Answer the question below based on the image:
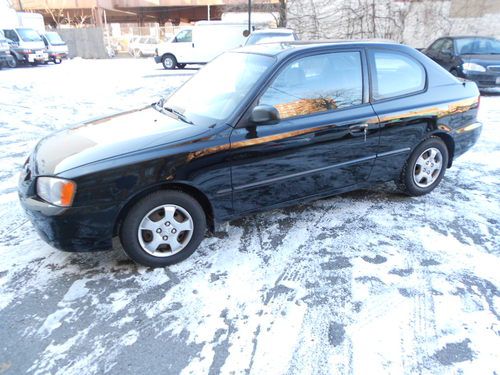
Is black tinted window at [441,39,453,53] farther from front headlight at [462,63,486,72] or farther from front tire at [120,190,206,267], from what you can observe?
front tire at [120,190,206,267]

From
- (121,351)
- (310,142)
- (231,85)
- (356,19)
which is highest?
(356,19)

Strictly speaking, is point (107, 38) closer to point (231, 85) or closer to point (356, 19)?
point (356, 19)

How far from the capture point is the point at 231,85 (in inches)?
129

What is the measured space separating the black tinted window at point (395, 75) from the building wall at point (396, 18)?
16596 mm

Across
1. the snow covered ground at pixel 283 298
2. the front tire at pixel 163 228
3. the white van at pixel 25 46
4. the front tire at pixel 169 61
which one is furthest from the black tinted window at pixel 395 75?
the white van at pixel 25 46

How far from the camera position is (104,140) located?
283 cm

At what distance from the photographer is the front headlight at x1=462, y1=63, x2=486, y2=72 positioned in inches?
373

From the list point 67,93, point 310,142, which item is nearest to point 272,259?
point 310,142

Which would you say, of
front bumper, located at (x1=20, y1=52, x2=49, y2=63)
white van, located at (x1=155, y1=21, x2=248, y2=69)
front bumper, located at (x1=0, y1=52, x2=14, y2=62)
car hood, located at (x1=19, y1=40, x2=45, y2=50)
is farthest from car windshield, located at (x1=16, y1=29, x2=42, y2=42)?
white van, located at (x1=155, y1=21, x2=248, y2=69)

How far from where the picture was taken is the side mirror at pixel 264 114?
279cm

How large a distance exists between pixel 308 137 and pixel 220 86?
0.95 meters

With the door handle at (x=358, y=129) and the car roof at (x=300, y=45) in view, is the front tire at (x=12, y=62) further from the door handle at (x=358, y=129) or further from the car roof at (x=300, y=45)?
the door handle at (x=358, y=129)

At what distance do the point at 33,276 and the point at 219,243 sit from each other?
1.44m

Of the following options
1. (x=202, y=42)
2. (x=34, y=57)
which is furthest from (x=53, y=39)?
(x=202, y=42)
